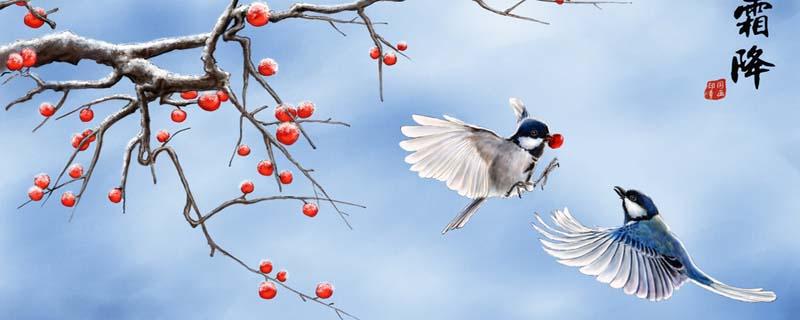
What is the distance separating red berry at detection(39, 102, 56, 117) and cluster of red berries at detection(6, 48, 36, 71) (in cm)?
13

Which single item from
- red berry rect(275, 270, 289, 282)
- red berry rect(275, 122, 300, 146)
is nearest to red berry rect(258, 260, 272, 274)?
red berry rect(275, 270, 289, 282)

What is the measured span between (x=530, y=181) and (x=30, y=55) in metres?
1.56

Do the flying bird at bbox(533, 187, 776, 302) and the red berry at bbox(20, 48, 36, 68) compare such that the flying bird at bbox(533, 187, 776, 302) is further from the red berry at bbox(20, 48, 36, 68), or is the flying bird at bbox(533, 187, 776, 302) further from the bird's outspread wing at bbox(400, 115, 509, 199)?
the red berry at bbox(20, 48, 36, 68)

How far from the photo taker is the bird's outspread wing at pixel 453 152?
9.23 ft

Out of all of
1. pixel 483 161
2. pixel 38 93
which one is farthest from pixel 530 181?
pixel 38 93

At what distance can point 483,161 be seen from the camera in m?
2.93

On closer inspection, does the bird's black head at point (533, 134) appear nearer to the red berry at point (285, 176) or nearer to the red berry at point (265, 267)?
the red berry at point (285, 176)

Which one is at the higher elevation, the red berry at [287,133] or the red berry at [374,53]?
the red berry at [374,53]

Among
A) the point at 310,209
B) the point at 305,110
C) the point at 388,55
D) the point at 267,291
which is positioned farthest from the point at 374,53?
the point at 267,291

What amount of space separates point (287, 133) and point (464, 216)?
0.77 meters

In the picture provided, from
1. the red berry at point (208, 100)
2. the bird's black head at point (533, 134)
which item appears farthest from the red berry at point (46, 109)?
the bird's black head at point (533, 134)

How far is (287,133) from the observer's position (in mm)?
2400

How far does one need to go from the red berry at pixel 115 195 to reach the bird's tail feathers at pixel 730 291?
71.5 inches

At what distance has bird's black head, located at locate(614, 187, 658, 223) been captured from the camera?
296cm
